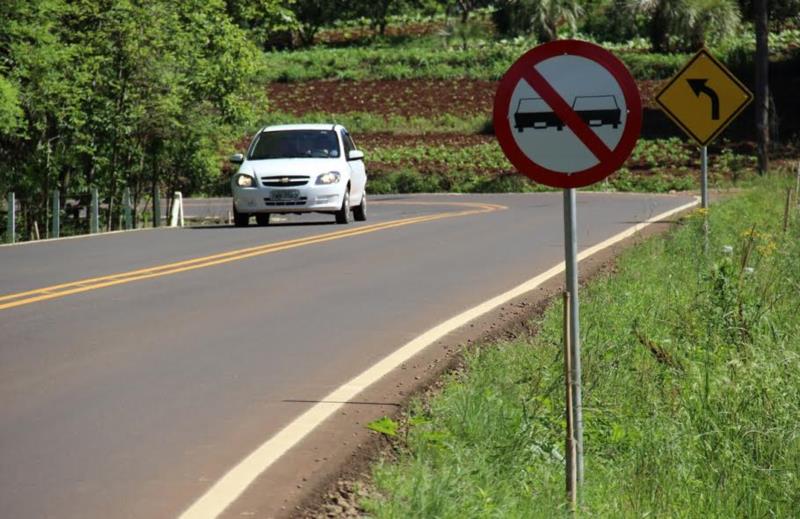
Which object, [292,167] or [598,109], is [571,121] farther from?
[292,167]

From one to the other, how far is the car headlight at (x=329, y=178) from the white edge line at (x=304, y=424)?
481 inches

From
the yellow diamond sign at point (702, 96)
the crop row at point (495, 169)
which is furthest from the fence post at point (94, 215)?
the crop row at point (495, 169)

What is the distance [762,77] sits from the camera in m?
42.4

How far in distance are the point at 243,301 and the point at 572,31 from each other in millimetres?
57126

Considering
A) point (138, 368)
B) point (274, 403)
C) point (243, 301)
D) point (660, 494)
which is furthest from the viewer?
point (243, 301)

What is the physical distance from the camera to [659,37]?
250 feet

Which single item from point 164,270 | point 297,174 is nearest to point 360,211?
point 297,174

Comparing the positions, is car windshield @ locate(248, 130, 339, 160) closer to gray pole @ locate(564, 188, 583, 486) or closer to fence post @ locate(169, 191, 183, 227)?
fence post @ locate(169, 191, 183, 227)

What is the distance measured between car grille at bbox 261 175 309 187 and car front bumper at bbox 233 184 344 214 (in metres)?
0.08

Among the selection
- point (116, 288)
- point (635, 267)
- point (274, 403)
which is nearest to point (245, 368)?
point (274, 403)

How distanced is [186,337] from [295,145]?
16.0m

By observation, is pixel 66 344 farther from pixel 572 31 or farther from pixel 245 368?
pixel 572 31

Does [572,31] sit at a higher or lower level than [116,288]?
higher

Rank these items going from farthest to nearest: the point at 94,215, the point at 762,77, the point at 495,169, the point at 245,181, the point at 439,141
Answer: the point at 439,141 → the point at 495,169 → the point at 762,77 → the point at 94,215 → the point at 245,181
